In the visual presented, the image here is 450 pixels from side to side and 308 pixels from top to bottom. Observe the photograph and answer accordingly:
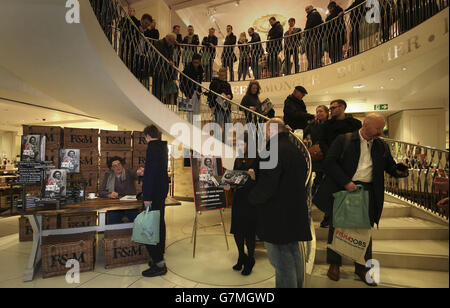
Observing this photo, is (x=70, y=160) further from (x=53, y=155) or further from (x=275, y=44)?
(x=275, y=44)

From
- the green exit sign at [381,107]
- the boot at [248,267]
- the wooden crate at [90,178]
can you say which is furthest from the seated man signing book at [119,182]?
the green exit sign at [381,107]

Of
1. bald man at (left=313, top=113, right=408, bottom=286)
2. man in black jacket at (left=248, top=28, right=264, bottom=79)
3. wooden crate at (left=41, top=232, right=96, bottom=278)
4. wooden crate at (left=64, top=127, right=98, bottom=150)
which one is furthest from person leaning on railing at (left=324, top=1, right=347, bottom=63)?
wooden crate at (left=41, top=232, right=96, bottom=278)

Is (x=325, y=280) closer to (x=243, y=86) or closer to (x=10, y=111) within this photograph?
(x=243, y=86)

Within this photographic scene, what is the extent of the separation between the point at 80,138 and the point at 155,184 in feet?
7.00

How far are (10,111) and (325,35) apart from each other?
10503 millimetres

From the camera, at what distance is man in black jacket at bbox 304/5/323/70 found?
6.29 meters

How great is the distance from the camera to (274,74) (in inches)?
280

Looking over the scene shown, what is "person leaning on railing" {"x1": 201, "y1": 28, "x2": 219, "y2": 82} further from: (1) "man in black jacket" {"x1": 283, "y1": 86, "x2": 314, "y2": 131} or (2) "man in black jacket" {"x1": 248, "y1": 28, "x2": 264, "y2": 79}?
(1) "man in black jacket" {"x1": 283, "y1": 86, "x2": 314, "y2": 131}

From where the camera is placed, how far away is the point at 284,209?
5.52 feet

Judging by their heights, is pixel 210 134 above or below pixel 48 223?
above

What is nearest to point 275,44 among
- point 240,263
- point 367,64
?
point 367,64

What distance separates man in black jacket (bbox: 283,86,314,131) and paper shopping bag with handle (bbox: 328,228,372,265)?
1.91 metres

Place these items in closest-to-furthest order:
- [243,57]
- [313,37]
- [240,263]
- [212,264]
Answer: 1. [240,263]
2. [212,264]
3. [313,37]
4. [243,57]
